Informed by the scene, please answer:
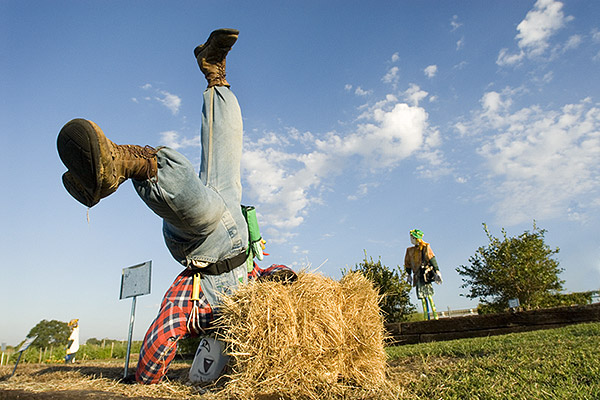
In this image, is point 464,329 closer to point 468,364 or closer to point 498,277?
point 468,364

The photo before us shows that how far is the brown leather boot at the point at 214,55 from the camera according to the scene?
2373 millimetres

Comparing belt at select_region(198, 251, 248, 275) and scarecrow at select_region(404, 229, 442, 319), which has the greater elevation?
scarecrow at select_region(404, 229, 442, 319)

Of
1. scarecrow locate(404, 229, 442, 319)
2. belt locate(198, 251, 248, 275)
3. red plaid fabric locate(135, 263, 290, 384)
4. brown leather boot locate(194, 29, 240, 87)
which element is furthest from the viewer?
scarecrow locate(404, 229, 442, 319)

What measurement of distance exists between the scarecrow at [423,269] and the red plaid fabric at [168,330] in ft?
22.2

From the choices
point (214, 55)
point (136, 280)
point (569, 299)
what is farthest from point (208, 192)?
point (569, 299)

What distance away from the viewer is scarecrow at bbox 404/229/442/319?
8.06 metres

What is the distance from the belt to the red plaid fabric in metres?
0.12

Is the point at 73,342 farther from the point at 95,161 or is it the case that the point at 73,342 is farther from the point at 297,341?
the point at 95,161

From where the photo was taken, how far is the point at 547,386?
71.5 inches

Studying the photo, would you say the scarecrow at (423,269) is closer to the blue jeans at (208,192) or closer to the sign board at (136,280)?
the sign board at (136,280)

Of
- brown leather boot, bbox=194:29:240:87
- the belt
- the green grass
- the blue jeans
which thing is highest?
brown leather boot, bbox=194:29:240:87

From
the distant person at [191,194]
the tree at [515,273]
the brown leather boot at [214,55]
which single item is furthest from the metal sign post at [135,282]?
the tree at [515,273]

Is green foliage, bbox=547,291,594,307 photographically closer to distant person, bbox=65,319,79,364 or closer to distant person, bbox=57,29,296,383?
distant person, bbox=57,29,296,383


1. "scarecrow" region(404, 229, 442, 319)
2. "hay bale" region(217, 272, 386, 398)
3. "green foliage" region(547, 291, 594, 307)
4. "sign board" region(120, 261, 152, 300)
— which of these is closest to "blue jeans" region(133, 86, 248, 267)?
"hay bale" region(217, 272, 386, 398)
